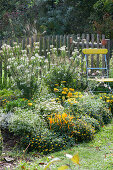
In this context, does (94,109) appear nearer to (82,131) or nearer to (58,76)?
(82,131)

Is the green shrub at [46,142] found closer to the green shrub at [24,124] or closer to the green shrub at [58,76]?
the green shrub at [24,124]

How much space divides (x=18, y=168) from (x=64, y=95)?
274 centimetres

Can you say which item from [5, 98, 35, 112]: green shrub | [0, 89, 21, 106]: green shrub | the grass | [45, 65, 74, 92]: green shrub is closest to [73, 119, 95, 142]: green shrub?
the grass

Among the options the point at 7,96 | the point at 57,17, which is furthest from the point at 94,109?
the point at 57,17

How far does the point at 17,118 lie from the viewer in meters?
4.00

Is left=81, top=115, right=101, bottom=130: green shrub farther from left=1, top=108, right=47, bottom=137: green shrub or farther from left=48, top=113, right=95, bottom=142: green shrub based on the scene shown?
left=1, top=108, right=47, bottom=137: green shrub

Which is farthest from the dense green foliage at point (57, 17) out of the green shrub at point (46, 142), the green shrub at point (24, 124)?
the green shrub at point (46, 142)

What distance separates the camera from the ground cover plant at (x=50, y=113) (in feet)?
12.7

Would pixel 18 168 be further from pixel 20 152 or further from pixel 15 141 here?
pixel 15 141

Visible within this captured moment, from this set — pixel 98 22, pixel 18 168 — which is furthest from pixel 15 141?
pixel 98 22

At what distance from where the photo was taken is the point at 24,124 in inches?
154

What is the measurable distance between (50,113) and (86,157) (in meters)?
1.29

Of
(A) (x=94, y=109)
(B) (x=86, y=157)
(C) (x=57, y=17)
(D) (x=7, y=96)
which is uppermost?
(C) (x=57, y=17)

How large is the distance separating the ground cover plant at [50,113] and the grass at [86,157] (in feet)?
0.45
